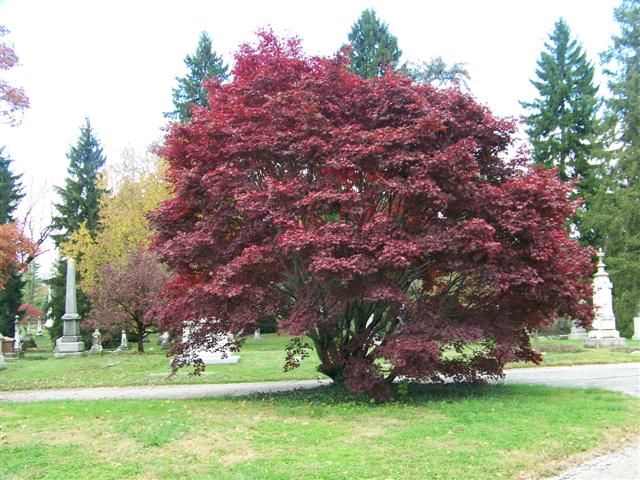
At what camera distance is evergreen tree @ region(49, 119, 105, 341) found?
126 feet

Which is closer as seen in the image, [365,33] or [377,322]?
[377,322]

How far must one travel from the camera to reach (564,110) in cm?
3809

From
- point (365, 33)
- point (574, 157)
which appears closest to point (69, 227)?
point (365, 33)

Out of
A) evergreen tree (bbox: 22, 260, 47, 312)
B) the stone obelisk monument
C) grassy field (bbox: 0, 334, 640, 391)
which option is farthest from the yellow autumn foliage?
evergreen tree (bbox: 22, 260, 47, 312)

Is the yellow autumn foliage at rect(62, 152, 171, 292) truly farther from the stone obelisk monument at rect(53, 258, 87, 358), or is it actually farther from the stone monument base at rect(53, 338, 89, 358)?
the stone monument base at rect(53, 338, 89, 358)

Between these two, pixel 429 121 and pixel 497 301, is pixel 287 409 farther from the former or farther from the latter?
pixel 429 121

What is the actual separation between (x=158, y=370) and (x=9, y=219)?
A: 29.1 metres

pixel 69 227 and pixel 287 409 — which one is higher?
pixel 69 227

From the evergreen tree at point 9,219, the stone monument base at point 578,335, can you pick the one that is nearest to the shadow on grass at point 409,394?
the stone monument base at point 578,335

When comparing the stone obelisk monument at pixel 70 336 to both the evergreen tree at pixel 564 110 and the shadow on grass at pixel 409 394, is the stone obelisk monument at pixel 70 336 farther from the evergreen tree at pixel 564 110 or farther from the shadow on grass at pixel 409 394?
the evergreen tree at pixel 564 110

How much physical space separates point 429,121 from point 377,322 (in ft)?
11.5

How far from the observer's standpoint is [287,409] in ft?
28.8

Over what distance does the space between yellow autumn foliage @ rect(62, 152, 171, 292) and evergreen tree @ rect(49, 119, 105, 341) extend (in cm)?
613

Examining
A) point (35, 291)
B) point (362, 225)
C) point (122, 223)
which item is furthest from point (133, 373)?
point (35, 291)
